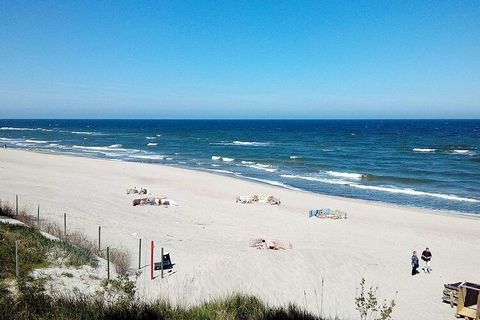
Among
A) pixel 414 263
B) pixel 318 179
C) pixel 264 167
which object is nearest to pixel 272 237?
pixel 414 263

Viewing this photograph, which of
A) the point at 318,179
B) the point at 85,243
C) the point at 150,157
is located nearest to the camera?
the point at 85,243

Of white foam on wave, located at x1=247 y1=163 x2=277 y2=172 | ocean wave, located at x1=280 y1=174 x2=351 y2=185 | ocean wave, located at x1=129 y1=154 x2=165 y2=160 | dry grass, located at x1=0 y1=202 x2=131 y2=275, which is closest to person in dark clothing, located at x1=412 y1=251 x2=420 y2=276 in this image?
dry grass, located at x1=0 y1=202 x2=131 y2=275

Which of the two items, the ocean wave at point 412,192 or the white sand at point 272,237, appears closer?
the white sand at point 272,237

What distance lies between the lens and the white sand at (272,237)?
1234 cm

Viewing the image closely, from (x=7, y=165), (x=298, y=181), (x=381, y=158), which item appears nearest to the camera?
(x=298, y=181)

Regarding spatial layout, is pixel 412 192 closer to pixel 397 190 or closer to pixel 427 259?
pixel 397 190

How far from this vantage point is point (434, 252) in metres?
17.2

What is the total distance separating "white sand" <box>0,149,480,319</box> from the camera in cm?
1234

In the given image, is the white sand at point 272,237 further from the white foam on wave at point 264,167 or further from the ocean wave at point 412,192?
the white foam on wave at point 264,167

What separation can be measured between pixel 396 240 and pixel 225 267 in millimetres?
8949

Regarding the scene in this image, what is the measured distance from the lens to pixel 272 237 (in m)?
18.5

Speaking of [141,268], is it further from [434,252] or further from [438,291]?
[434,252]

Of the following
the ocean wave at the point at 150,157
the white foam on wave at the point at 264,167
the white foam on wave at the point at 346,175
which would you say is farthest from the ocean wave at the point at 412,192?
the ocean wave at the point at 150,157

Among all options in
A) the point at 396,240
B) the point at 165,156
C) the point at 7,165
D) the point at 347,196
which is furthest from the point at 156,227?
the point at 165,156
